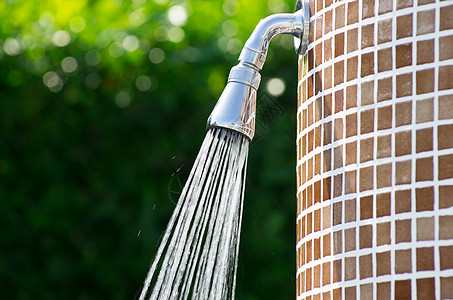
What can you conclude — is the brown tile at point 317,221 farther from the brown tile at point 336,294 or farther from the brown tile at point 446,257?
the brown tile at point 446,257

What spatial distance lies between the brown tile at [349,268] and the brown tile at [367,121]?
22cm

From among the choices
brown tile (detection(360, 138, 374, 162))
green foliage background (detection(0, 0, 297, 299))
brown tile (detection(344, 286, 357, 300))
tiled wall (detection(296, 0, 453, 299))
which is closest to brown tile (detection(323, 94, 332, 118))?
tiled wall (detection(296, 0, 453, 299))

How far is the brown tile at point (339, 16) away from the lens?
1533 mm

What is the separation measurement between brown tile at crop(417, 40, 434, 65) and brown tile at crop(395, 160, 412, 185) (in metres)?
0.17

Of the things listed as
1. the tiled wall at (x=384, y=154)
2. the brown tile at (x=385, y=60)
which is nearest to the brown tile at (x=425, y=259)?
the tiled wall at (x=384, y=154)

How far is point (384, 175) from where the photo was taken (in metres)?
1.40

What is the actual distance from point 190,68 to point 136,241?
1028 millimetres

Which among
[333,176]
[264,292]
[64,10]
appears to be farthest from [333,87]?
[64,10]

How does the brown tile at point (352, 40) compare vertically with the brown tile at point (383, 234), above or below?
above

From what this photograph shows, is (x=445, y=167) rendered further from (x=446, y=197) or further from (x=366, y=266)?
(x=366, y=266)

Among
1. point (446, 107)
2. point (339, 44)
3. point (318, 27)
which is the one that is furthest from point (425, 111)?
point (318, 27)

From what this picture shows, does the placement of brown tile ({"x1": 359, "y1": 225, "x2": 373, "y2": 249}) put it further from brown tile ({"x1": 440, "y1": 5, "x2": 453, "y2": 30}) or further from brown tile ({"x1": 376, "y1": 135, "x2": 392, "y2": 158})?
brown tile ({"x1": 440, "y1": 5, "x2": 453, "y2": 30})

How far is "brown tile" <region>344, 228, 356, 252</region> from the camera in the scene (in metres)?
1.44

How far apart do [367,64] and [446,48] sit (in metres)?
0.15
